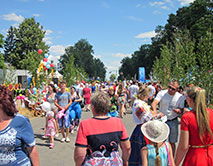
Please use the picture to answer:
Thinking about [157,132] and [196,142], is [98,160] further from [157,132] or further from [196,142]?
[196,142]

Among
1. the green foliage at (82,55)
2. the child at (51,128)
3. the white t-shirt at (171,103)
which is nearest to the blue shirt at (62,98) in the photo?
the child at (51,128)

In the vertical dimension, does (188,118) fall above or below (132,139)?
above

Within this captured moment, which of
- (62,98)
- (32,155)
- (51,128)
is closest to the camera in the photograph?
(32,155)

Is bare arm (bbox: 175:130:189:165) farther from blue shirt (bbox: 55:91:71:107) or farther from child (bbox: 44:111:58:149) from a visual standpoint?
blue shirt (bbox: 55:91:71:107)

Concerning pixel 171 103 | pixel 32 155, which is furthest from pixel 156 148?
pixel 171 103

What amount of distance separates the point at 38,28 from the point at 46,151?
1677 inches

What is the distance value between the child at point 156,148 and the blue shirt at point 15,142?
134cm

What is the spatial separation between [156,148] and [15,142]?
5.28 ft

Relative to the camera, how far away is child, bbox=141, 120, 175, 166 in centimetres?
254

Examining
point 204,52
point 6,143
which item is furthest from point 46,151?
point 204,52

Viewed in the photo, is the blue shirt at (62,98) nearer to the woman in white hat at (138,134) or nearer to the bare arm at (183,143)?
the woman in white hat at (138,134)

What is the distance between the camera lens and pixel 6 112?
7.95ft

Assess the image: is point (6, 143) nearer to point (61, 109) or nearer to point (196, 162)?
point (196, 162)

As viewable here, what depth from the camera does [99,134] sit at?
2402 mm
